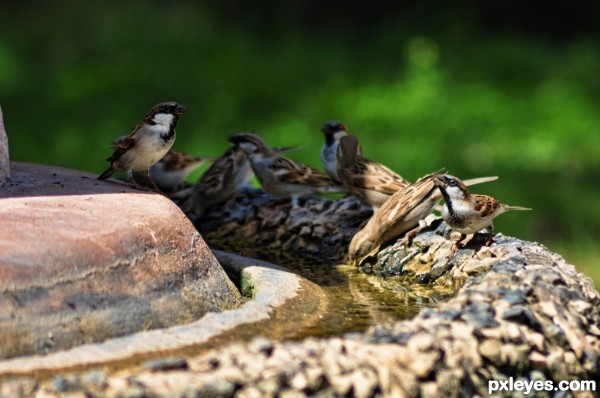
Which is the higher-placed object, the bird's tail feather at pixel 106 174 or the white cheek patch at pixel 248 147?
the white cheek patch at pixel 248 147

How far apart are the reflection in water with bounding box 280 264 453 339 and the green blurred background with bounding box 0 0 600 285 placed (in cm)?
258

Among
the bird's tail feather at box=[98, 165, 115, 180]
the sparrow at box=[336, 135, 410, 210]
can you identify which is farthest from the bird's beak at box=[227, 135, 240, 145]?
the bird's tail feather at box=[98, 165, 115, 180]

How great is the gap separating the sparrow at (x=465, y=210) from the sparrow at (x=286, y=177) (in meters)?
1.68

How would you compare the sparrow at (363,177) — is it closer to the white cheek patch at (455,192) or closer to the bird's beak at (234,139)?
the bird's beak at (234,139)

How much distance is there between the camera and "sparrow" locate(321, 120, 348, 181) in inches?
300

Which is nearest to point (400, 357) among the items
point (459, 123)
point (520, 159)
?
point (520, 159)

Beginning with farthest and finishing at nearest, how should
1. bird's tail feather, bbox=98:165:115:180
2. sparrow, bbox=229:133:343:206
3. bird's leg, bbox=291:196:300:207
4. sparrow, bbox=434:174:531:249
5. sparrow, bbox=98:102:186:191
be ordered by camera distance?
sparrow, bbox=229:133:343:206 < bird's leg, bbox=291:196:300:207 < sparrow, bbox=98:102:186:191 < bird's tail feather, bbox=98:165:115:180 < sparrow, bbox=434:174:531:249

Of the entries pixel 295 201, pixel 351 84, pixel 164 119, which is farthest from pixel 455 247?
pixel 351 84

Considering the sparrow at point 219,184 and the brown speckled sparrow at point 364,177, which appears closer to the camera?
the brown speckled sparrow at point 364,177

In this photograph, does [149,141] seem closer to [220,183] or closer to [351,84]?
[220,183]

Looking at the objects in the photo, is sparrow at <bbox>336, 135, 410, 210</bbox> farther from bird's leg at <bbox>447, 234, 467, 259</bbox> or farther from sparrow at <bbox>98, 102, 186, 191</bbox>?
sparrow at <bbox>98, 102, 186, 191</bbox>

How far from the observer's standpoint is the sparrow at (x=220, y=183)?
7.19 m

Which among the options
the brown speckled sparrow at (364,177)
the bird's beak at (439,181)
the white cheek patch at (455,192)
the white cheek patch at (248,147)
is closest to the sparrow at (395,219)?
the bird's beak at (439,181)

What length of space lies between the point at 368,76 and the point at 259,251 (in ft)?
17.2
